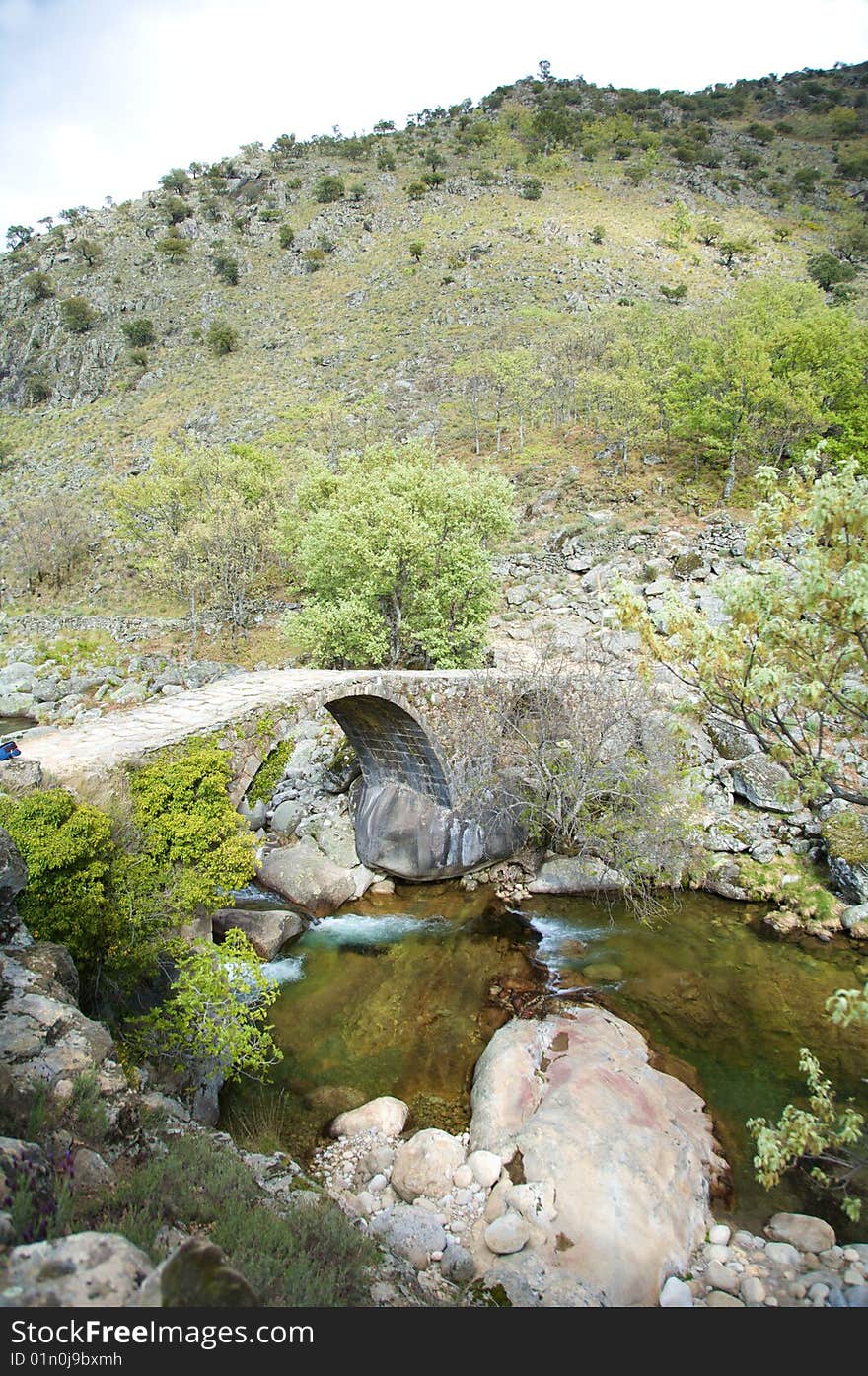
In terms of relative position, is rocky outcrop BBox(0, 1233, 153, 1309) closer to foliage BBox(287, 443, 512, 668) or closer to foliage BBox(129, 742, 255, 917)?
foliage BBox(129, 742, 255, 917)

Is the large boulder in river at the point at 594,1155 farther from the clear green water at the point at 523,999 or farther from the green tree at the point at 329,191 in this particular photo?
the green tree at the point at 329,191

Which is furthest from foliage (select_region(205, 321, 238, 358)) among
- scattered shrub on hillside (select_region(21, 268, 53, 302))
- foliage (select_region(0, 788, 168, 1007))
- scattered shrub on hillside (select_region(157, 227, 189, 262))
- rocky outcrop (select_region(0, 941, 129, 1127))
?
rocky outcrop (select_region(0, 941, 129, 1127))

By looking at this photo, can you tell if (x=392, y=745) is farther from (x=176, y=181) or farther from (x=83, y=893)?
(x=176, y=181)

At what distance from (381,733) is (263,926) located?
4642 millimetres

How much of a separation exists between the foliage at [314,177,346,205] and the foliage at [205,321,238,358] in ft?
80.4

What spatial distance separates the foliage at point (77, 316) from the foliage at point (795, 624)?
72.7m

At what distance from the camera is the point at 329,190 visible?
6775 centimetres

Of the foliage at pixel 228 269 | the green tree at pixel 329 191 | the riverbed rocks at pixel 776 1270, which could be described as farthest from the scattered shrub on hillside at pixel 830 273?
the riverbed rocks at pixel 776 1270

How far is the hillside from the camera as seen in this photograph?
38406 mm

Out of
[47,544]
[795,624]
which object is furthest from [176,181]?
[795,624]

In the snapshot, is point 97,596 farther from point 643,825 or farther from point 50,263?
point 50,263

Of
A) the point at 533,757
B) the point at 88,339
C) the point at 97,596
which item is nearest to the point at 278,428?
the point at 97,596

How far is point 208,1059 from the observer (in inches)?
325

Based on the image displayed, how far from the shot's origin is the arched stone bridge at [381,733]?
10.4 m
